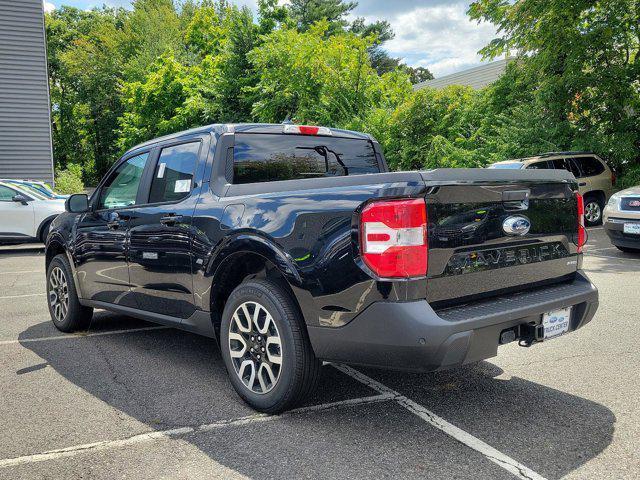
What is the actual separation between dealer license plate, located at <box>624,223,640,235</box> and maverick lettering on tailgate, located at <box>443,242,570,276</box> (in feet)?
22.3

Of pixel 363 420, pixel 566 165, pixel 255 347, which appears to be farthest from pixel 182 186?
pixel 566 165

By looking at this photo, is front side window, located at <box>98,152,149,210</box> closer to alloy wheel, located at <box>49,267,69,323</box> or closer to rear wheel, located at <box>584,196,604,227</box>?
alloy wheel, located at <box>49,267,69,323</box>

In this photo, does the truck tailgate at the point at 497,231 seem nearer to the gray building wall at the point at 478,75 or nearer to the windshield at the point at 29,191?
the windshield at the point at 29,191

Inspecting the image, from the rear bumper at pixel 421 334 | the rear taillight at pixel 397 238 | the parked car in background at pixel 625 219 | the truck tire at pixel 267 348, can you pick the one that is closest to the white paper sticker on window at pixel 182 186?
the truck tire at pixel 267 348

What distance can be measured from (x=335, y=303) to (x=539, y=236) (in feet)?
4.50

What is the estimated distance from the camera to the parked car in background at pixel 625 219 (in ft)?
31.2

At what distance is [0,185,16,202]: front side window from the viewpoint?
13.5 m

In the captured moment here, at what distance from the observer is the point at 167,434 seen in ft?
10.7

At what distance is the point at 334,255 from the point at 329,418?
3.44ft

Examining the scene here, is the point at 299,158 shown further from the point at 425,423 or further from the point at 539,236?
the point at 425,423

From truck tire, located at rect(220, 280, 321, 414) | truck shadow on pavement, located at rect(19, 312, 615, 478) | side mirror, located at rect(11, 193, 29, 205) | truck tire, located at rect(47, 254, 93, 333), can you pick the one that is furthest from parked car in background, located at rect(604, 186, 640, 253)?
side mirror, located at rect(11, 193, 29, 205)

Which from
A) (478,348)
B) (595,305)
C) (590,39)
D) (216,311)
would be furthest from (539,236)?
(590,39)

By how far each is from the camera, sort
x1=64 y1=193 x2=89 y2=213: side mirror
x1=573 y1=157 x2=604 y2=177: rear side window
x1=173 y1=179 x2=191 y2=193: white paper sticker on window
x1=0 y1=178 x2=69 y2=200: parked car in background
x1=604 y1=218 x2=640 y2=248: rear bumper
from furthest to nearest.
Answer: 1. x1=573 y1=157 x2=604 y2=177: rear side window
2. x1=0 y1=178 x2=69 y2=200: parked car in background
3. x1=604 y1=218 x2=640 y2=248: rear bumper
4. x1=64 y1=193 x2=89 y2=213: side mirror
5. x1=173 y1=179 x2=191 y2=193: white paper sticker on window

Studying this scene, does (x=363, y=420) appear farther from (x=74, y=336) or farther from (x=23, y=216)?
(x=23, y=216)
